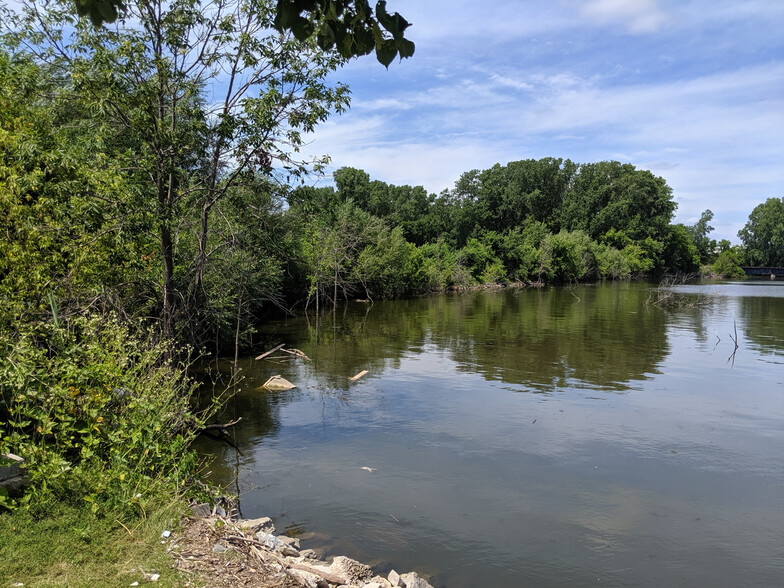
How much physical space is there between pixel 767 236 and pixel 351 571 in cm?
15354

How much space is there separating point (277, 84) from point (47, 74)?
604 centimetres

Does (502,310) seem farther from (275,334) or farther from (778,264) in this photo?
(778,264)

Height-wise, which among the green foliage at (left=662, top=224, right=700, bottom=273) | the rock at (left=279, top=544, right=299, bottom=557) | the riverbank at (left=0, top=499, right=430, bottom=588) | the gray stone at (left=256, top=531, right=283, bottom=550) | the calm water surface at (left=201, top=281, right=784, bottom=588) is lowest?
the calm water surface at (left=201, top=281, right=784, bottom=588)

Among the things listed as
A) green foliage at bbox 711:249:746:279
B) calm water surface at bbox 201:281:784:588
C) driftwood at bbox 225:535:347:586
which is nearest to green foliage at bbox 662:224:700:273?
green foliage at bbox 711:249:746:279

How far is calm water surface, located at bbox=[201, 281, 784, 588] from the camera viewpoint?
8.39m

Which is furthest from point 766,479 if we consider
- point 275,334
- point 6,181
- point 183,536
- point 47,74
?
point 275,334

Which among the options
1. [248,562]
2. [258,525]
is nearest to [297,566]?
[248,562]

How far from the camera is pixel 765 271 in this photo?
125250 millimetres

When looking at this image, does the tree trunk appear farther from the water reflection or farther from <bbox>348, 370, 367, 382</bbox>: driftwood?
<bbox>348, 370, 367, 382</bbox>: driftwood

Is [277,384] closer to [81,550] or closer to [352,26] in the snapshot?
[81,550]

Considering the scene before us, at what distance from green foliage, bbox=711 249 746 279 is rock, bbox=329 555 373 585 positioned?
423 feet

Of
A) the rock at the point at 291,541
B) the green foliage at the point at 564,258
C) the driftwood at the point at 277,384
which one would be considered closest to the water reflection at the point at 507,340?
the driftwood at the point at 277,384

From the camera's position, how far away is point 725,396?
57.4 ft

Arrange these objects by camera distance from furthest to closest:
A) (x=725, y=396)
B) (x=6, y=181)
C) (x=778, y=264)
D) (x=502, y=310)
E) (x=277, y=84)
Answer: (x=778, y=264) < (x=502, y=310) < (x=725, y=396) < (x=277, y=84) < (x=6, y=181)
